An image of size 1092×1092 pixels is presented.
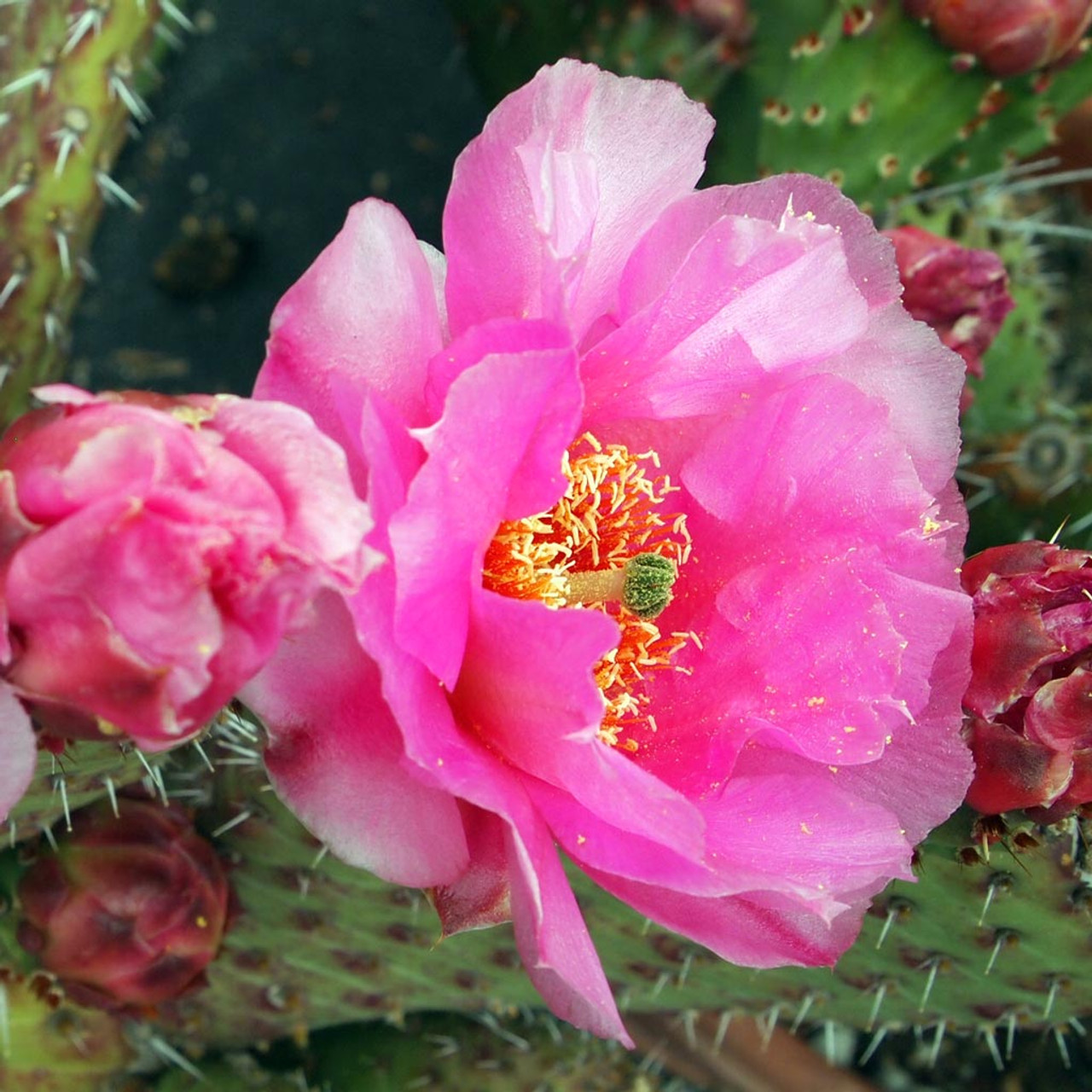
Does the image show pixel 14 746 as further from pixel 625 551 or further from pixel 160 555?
pixel 625 551

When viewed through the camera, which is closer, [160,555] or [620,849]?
[160,555]

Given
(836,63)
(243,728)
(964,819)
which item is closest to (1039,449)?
(836,63)

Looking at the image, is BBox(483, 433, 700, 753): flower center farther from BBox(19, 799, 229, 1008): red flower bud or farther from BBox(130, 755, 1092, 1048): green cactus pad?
BBox(19, 799, 229, 1008): red flower bud

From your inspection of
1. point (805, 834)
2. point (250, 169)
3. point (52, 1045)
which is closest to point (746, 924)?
point (805, 834)

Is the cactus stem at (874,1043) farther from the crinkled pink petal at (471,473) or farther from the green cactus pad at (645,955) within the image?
the crinkled pink petal at (471,473)

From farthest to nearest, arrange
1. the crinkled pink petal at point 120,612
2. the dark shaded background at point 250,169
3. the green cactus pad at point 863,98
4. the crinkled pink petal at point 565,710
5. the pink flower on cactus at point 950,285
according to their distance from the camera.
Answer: the dark shaded background at point 250,169
the green cactus pad at point 863,98
the pink flower on cactus at point 950,285
the crinkled pink petal at point 565,710
the crinkled pink petal at point 120,612

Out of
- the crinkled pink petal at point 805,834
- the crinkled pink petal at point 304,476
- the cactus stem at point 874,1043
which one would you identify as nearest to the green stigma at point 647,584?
the crinkled pink petal at point 805,834

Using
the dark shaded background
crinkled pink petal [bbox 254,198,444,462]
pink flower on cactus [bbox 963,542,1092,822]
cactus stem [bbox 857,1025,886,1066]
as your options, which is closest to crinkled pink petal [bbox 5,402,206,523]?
crinkled pink petal [bbox 254,198,444,462]
